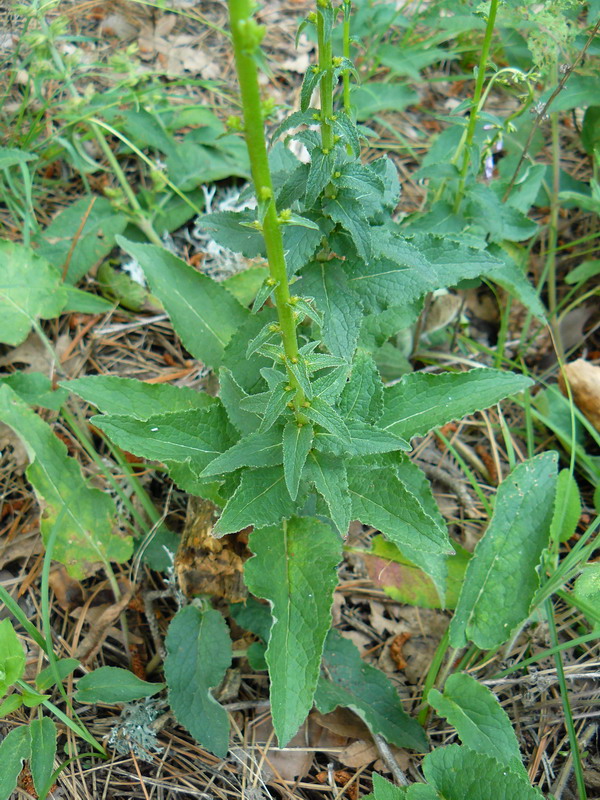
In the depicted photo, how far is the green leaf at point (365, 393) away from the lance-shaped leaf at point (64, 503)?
3.68 feet

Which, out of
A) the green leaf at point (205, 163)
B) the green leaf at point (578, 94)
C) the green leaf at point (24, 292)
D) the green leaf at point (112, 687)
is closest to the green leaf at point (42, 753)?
the green leaf at point (112, 687)

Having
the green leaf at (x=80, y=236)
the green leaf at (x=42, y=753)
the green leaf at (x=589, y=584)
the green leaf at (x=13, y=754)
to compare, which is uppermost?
the green leaf at (x=80, y=236)

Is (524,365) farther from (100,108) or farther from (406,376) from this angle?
(100,108)

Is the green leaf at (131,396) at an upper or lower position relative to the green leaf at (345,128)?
lower

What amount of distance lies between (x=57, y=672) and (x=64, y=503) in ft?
2.15

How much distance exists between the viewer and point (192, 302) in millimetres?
2705

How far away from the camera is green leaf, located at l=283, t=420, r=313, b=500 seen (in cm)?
179

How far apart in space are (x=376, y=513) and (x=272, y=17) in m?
3.88

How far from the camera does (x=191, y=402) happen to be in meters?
2.53

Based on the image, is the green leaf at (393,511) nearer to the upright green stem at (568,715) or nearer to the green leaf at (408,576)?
the green leaf at (408,576)

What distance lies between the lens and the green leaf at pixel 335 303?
2.04 m

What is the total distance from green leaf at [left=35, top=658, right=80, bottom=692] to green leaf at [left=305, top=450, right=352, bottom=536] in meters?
1.06

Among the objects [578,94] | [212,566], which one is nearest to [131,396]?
[212,566]

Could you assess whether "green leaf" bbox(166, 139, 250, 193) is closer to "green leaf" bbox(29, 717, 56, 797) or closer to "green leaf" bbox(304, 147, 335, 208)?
"green leaf" bbox(304, 147, 335, 208)
